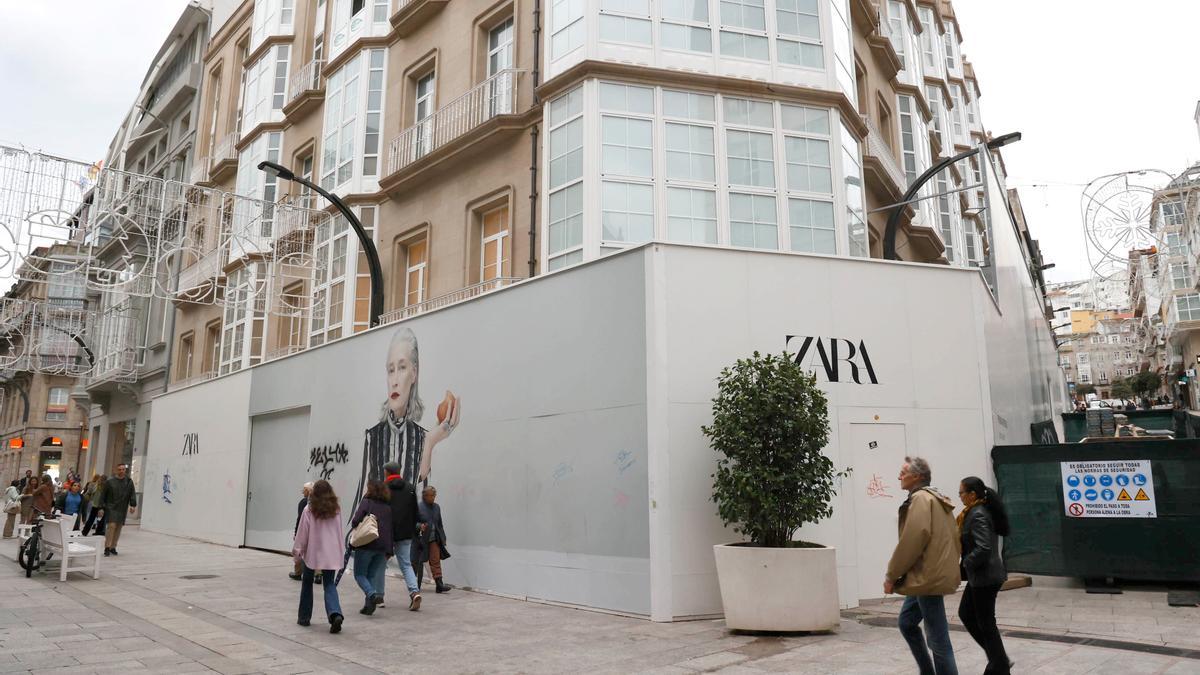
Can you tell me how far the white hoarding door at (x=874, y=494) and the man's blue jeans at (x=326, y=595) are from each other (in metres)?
6.40

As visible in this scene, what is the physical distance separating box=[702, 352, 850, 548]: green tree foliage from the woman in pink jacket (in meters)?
4.34

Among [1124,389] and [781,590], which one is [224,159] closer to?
[781,590]

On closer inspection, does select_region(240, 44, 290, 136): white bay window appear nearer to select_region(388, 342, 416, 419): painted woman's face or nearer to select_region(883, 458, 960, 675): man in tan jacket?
select_region(388, 342, 416, 419): painted woman's face

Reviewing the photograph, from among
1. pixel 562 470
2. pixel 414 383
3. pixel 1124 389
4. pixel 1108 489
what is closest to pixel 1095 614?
pixel 1108 489

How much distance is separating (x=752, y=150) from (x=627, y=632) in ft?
30.6

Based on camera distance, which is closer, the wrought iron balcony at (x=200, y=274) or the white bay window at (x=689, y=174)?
the white bay window at (x=689, y=174)

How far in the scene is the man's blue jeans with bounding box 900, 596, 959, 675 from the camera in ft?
18.7

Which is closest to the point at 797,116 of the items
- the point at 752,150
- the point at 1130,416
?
the point at 752,150

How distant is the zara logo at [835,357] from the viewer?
10.5 meters

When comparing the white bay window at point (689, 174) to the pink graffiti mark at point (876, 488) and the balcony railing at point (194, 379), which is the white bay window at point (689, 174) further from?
the balcony railing at point (194, 379)

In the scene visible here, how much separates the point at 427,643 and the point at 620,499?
2914 mm

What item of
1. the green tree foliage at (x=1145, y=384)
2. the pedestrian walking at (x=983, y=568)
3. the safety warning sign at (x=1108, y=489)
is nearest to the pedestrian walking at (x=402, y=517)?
the pedestrian walking at (x=983, y=568)

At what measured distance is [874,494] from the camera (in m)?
10.6

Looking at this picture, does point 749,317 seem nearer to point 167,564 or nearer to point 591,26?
point 591,26
